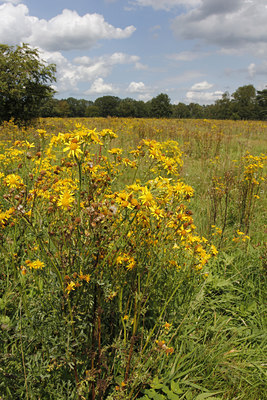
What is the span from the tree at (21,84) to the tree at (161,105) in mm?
44365

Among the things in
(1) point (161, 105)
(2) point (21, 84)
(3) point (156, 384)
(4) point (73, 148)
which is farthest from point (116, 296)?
(1) point (161, 105)

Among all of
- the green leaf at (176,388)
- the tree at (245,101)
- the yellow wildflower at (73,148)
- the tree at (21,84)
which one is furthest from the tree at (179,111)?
the green leaf at (176,388)

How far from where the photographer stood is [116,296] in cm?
170

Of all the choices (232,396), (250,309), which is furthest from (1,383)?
(250,309)

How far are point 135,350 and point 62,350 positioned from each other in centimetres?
57

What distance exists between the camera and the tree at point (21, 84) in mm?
9117

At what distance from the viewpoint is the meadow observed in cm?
124

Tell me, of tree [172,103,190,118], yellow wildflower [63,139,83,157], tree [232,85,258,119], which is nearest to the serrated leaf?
yellow wildflower [63,139,83,157]

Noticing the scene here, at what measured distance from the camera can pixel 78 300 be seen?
1.26 meters

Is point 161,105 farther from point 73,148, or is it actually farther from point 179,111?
point 73,148

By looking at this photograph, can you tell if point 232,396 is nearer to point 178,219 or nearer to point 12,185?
point 178,219

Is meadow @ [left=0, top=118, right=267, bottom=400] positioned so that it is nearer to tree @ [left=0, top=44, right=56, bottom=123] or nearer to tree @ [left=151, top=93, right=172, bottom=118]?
tree @ [left=0, top=44, right=56, bottom=123]

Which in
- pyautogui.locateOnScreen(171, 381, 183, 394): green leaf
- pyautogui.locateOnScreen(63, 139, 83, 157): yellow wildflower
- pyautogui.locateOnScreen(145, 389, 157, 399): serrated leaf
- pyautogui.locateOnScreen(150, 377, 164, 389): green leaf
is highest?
pyautogui.locateOnScreen(63, 139, 83, 157): yellow wildflower

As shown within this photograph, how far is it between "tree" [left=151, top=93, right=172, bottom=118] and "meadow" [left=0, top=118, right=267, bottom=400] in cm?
5279
